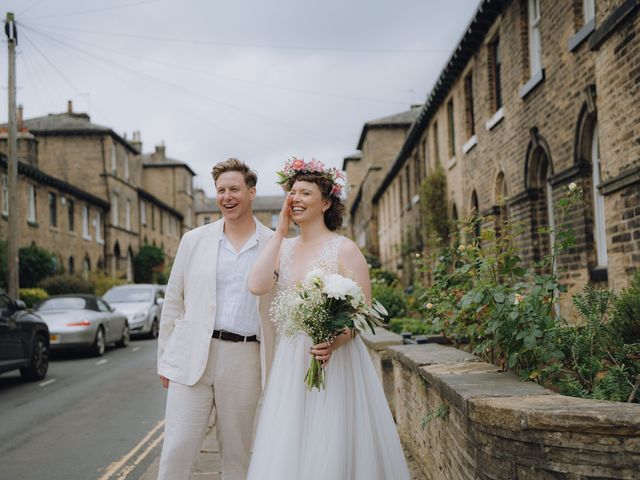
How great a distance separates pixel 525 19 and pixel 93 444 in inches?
410

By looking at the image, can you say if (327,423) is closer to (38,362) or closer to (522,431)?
(522,431)

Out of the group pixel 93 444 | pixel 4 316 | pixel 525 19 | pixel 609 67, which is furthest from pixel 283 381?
pixel 525 19

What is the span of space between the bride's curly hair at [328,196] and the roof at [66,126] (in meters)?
43.6

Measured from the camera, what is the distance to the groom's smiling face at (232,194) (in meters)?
4.17

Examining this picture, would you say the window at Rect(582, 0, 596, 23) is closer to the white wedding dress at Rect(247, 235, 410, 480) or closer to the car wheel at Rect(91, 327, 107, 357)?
the white wedding dress at Rect(247, 235, 410, 480)

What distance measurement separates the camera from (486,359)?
5.18 meters

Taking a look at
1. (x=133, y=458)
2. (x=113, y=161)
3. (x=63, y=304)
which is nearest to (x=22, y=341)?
(x=63, y=304)

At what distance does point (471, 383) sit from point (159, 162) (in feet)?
220

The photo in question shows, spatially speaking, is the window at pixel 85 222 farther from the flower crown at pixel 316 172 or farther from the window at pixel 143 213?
the flower crown at pixel 316 172

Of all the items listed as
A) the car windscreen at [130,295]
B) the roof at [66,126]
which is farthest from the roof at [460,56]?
the roof at [66,126]

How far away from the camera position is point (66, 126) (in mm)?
45781

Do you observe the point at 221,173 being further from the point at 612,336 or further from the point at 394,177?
the point at 394,177

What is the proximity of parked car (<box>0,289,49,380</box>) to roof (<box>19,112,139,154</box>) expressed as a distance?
35007 mm

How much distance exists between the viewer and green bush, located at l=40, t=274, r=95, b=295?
27469 millimetres
